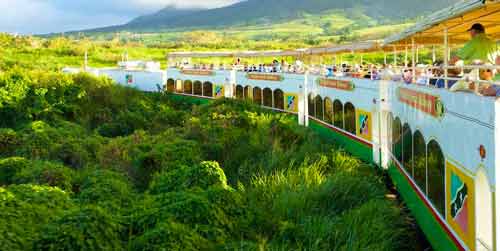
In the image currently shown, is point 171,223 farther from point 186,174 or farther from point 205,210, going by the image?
point 186,174

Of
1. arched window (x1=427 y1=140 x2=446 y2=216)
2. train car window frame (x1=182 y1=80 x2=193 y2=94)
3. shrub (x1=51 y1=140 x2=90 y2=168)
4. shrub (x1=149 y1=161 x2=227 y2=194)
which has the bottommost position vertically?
shrub (x1=51 y1=140 x2=90 y2=168)

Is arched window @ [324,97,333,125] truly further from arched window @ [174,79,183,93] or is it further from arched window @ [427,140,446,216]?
arched window @ [174,79,183,93]

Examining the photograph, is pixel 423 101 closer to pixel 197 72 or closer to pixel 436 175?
pixel 436 175

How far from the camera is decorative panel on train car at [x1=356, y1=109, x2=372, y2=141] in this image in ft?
54.6

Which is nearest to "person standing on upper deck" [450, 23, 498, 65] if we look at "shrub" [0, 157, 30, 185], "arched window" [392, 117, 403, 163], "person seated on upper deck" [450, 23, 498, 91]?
"person seated on upper deck" [450, 23, 498, 91]

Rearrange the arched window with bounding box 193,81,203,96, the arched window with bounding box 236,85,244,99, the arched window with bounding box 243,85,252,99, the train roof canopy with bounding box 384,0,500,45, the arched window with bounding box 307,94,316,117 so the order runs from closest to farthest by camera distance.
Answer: the train roof canopy with bounding box 384,0,500,45, the arched window with bounding box 307,94,316,117, the arched window with bounding box 243,85,252,99, the arched window with bounding box 236,85,244,99, the arched window with bounding box 193,81,203,96

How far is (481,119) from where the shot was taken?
645 cm

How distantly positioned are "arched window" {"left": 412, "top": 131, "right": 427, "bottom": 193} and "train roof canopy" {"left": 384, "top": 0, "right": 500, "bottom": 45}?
1.64 metres

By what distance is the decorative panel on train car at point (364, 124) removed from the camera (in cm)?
1664

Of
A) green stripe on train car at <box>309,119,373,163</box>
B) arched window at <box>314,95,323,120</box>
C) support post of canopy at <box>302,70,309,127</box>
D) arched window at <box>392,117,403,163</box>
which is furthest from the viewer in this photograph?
support post of canopy at <box>302,70,309,127</box>

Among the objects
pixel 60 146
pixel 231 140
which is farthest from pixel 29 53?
pixel 231 140

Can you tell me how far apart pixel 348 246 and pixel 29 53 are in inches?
2781

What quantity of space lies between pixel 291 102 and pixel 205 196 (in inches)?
673

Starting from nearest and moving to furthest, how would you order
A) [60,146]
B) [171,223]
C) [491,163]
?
[491,163]
[171,223]
[60,146]
